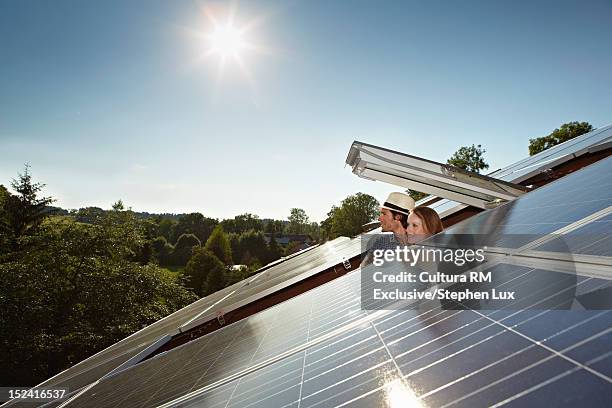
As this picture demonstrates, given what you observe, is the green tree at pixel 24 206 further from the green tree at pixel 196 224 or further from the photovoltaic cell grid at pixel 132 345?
the green tree at pixel 196 224

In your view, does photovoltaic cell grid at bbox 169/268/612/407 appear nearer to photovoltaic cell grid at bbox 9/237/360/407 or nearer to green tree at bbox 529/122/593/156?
photovoltaic cell grid at bbox 9/237/360/407

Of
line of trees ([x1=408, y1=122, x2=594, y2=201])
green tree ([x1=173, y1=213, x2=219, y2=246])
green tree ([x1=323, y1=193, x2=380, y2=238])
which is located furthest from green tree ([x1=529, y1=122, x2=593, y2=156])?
green tree ([x1=173, y1=213, x2=219, y2=246])

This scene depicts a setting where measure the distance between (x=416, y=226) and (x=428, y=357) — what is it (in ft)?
10.7

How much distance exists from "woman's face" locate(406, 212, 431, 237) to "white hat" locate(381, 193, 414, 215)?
346 mm

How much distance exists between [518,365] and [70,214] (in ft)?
121

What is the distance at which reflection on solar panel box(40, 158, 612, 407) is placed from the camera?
1.20 metres

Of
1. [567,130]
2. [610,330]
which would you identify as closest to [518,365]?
[610,330]

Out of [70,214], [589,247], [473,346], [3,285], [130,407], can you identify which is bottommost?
[130,407]

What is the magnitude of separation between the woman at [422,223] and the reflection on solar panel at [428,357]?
545 millimetres

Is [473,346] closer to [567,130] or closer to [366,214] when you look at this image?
[567,130]

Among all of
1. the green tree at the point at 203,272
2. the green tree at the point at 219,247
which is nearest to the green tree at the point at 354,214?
the green tree at the point at 219,247

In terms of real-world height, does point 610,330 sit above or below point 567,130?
below

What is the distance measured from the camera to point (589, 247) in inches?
84.5

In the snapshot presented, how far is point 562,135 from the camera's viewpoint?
46969mm
